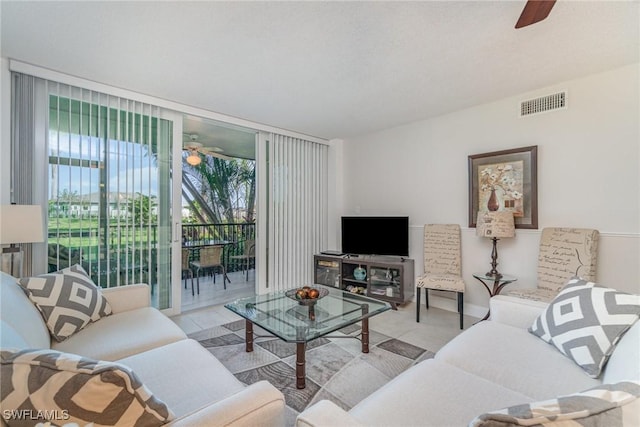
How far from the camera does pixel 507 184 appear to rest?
3.02 meters

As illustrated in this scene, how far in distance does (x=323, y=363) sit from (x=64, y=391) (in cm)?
177

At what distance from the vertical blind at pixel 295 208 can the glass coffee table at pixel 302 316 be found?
4.73ft

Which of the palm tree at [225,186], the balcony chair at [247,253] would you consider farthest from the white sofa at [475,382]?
the palm tree at [225,186]

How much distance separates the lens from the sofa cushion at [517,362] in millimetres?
1254

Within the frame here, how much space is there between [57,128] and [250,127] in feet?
6.22

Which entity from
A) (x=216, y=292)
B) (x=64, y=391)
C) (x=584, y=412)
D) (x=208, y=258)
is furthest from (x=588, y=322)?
(x=208, y=258)

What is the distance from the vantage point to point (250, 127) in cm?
376

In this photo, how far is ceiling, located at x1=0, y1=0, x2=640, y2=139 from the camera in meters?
1.72


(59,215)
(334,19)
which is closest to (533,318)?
(334,19)

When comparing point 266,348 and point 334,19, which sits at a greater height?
point 334,19

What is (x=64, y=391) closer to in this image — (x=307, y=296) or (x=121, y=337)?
(x=121, y=337)

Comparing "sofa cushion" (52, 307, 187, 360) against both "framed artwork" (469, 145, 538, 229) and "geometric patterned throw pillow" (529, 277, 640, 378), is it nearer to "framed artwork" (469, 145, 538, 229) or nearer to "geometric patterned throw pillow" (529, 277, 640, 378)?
"geometric patterned throw pillow" (529, 277, 640, 378)

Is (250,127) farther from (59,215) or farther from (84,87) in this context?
(59,215)

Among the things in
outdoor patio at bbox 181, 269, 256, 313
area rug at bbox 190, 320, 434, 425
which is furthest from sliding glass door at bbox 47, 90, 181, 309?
area rug at bbox 190, 320, 434, 425
